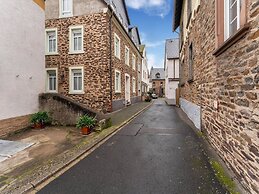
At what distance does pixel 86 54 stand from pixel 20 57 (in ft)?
15.9

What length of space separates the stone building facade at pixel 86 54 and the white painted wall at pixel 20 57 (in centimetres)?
321

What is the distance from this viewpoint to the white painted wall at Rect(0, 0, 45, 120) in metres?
6.00

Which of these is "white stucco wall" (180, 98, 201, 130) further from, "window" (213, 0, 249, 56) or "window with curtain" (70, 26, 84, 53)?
"window with curtain" (70, 26, 84, 53)

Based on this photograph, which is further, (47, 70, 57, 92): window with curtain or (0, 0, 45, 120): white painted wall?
(47, 70, 57, 92): window with curtain

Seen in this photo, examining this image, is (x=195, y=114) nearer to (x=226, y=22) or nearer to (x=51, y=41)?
(x=226, y=22)

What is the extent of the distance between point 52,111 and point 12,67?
8.62 feet

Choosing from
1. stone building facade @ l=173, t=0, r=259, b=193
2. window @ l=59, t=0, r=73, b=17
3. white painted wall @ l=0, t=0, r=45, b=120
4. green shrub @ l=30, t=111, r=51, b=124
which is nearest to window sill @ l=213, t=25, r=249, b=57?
stone building facade @ l=173, t=0, r=259, b=193

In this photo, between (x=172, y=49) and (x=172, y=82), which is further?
(x=172, y=49)

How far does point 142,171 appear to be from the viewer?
3.22m

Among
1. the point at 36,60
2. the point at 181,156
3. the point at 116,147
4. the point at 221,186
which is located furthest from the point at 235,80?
the point at 36,60

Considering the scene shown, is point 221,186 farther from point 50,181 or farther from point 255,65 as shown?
point 50,181

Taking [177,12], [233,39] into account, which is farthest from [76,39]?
[233,39]

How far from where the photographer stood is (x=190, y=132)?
6.00m

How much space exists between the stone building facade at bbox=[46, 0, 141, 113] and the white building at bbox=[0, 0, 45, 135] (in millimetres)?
3198
